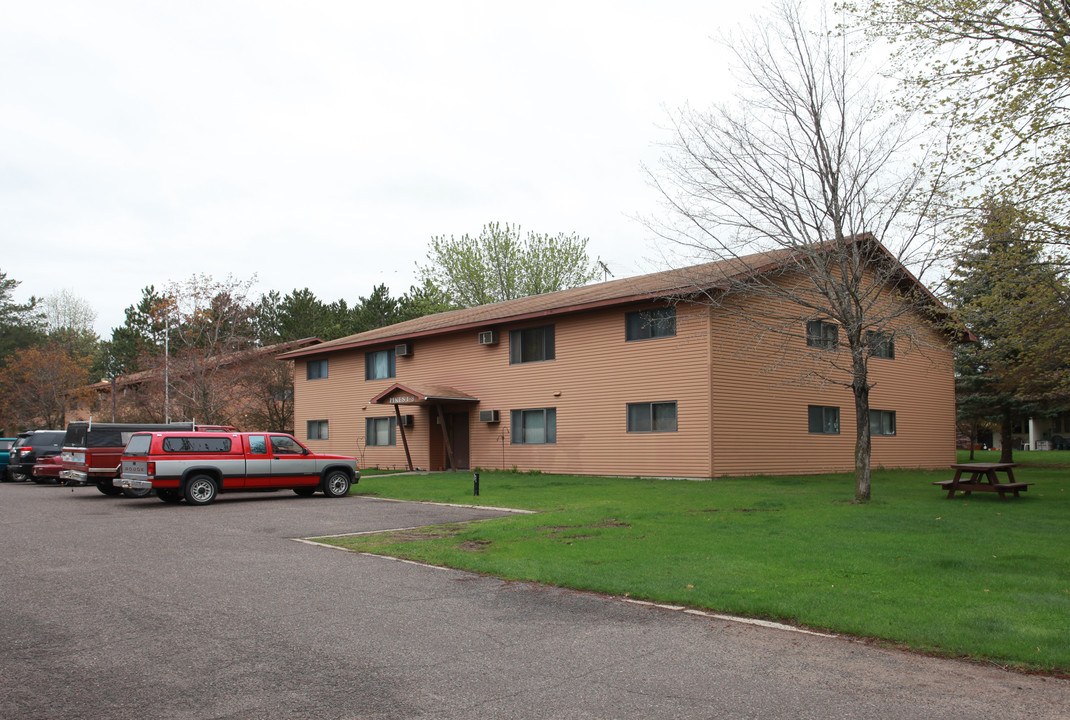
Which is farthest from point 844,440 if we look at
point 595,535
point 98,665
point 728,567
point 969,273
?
point 98,665

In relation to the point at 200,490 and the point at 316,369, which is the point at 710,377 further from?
the point at 316,369

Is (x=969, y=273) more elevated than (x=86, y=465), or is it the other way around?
(x=969, y=273)

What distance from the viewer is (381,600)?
25.7 feet

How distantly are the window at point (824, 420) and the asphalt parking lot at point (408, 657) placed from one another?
742 inches

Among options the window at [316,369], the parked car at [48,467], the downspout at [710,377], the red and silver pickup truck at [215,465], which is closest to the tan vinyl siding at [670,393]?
the downspout at [710,377]

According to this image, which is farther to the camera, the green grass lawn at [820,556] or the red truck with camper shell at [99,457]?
the red truck with camper shell at [99,457]

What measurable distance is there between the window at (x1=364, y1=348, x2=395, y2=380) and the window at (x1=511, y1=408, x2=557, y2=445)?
7.27 meters

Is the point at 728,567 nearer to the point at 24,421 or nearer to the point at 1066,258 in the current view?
the point at 1066,258

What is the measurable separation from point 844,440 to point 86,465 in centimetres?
2193

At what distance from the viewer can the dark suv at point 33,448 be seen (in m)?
28.7

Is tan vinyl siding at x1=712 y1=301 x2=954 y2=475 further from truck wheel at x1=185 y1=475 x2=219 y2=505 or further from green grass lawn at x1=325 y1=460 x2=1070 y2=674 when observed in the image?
truck wheel at x1=185 y1=475 x2=219 y2=505

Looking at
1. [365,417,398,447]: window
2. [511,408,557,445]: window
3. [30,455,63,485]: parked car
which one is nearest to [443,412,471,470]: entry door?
[511,408,557,445]: window

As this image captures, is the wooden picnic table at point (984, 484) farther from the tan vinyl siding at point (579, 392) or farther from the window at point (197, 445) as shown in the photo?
the window at point (197, 445)

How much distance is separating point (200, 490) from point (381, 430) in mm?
14920
